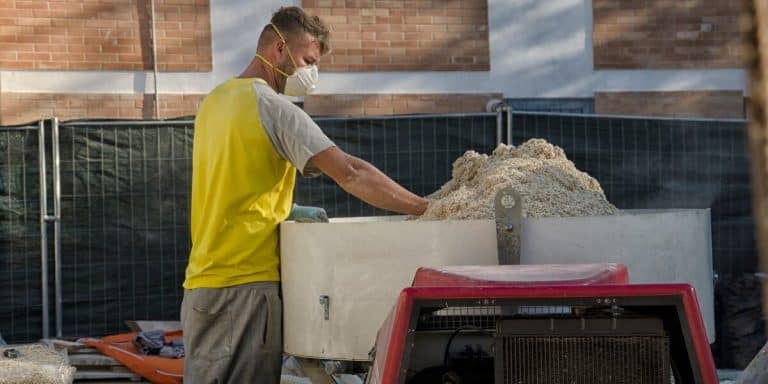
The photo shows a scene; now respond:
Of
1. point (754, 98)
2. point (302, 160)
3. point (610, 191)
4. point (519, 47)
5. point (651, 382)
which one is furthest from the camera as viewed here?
point (519, 47)

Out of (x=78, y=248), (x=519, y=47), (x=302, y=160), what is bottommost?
(x=78, y=248)

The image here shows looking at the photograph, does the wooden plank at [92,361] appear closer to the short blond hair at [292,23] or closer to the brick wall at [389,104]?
the short blond hair at [292,23]

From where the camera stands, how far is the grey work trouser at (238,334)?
4.04m

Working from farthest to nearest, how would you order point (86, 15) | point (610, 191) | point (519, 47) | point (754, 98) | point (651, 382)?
1. point (519, 47)
2. point (86, 15)
3. point (610, 191)
4. point (651, 382)
5. point (754, 98)

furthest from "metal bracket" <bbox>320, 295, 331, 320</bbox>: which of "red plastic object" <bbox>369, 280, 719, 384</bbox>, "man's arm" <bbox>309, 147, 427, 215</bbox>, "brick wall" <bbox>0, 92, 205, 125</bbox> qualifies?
"brick wall" <bbox>0, 92, 205, 125</bbox>

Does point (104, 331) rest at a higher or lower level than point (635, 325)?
lower

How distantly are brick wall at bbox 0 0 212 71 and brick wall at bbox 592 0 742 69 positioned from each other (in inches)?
190

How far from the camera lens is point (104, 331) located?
9.27 meters

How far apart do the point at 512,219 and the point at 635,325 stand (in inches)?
34.3

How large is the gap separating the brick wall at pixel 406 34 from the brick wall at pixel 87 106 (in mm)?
1755

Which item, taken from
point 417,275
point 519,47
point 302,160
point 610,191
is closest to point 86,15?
point 519,47

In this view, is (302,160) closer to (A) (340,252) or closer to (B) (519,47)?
(A) (340,252)

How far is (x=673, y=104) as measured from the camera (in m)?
13.8

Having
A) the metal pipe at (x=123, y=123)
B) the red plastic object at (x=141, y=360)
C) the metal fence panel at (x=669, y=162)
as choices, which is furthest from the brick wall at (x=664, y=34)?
the red plastic object at (x=141, y=360)
